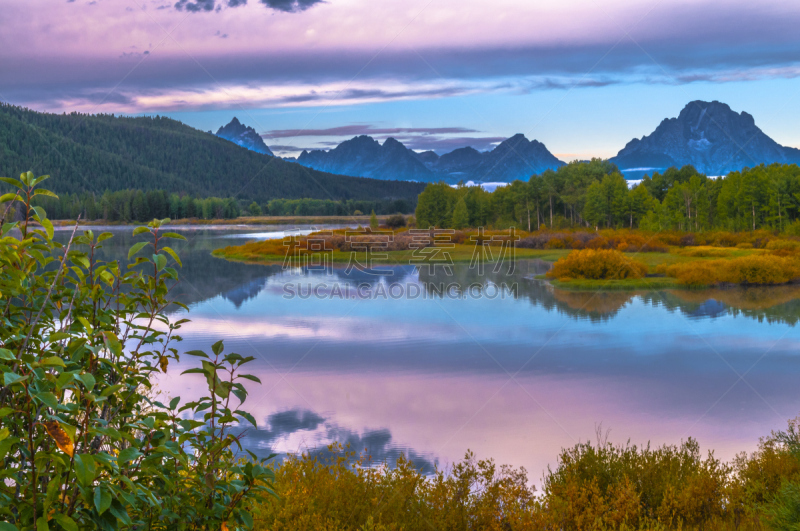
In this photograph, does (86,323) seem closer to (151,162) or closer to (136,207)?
(136,207)

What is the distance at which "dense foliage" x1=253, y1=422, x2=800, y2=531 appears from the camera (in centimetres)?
366

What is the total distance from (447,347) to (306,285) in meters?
12.2

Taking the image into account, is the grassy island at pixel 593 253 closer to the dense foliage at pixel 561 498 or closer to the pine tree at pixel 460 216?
the pine tree at pixel 460 216

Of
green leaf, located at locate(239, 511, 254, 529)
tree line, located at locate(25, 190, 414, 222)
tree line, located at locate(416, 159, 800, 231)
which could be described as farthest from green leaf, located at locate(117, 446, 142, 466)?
tree line, located at locate(25, 190, 414, 222)

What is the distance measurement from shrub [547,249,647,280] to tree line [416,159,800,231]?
24.1 m

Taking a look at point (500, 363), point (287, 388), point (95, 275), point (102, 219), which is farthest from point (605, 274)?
point (102, 219)

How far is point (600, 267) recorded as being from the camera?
23.0 meters

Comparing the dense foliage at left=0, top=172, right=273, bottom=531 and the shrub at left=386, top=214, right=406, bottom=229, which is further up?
the shrub at left=386, top=214, right=406, bottom=229

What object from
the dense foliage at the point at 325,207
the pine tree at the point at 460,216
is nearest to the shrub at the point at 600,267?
the pine tree at the point at 460,216

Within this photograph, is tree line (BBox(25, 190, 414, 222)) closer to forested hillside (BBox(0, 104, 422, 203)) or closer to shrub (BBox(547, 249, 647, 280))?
forested hillside (BBox(0, 104, 422, 203))

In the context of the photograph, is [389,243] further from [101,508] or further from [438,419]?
[101,508]

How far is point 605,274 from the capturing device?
75.9 feet

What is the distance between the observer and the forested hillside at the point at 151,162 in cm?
8006

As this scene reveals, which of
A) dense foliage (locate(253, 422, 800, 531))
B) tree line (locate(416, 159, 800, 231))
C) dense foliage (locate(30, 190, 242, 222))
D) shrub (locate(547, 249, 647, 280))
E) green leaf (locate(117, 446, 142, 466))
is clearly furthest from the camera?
dense foliage (locate(30, 190, 242, 222))
